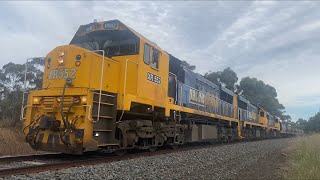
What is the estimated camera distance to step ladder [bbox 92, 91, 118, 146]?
836 cm

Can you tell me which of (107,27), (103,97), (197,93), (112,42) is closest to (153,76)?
(112,42)

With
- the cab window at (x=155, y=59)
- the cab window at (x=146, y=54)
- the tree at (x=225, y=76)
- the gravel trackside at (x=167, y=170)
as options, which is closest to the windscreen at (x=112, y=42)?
the cab window at (x=146, y=54)

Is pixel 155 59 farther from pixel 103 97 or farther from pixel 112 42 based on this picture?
→ pixel 103 97

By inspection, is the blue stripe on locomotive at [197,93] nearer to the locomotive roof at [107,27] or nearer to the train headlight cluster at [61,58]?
the locomotive roof at [107,27]

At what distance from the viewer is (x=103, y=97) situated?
8742 millimetres

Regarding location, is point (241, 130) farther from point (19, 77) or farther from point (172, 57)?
point (19, 77)

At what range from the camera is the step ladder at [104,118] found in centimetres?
836

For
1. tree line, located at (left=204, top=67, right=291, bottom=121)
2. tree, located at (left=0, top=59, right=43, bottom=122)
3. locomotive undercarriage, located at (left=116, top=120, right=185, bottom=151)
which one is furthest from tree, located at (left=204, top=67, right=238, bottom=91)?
locomotive undercarriage, located at (left=116, top=120, right=185, bottom=151)

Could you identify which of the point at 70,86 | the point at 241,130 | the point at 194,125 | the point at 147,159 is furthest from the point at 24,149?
the point at 241,130

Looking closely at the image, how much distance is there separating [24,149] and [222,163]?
265 inches

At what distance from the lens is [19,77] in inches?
867

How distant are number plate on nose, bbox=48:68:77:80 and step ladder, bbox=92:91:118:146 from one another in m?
0.98

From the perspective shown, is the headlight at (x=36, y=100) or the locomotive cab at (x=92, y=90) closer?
the locomotive cab at (x=92, y=90)

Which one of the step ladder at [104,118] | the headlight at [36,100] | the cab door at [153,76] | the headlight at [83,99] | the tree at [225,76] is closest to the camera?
the headlight at [83,99]
